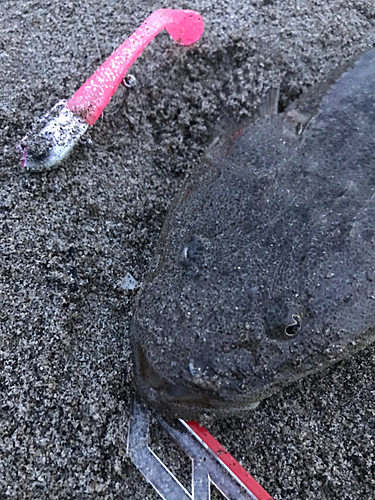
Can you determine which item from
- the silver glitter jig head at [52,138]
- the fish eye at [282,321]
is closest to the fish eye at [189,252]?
the fish eye at [282,321]

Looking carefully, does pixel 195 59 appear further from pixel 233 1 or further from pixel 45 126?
pixel 45 126

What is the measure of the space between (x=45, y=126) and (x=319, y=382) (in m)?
1.93

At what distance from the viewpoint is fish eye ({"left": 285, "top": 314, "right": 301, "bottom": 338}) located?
1663mm

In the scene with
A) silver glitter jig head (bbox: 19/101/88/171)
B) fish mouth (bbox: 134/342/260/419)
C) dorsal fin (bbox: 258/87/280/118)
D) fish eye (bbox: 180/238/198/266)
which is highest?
dorsal fin (bbox: 258/87/280/118)

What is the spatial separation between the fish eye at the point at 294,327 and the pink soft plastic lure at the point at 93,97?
1.45 m

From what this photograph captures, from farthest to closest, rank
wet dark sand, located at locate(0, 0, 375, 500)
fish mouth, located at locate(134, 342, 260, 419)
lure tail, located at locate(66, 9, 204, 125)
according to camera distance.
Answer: lure tail, located at locate(66, 9, 204, 125) → wet dark sand, located at locate(0, 0, 375, 500) → fish mouth, located at locate(134, 342, 260, 419)

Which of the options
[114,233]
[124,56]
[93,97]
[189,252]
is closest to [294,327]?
[189,252]

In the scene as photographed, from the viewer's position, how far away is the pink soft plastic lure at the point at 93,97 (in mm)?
2248

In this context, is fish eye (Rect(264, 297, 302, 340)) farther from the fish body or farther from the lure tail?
the lure tail

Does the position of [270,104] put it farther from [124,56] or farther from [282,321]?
[282,321]

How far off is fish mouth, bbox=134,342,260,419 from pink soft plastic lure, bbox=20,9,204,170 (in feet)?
3.84

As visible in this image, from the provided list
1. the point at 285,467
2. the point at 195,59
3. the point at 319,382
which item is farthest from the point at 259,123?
the point at 285,467

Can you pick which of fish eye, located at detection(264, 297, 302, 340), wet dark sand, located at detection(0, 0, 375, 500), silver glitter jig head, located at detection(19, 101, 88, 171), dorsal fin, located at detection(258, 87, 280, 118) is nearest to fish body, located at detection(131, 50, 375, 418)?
fish eye, located at detection(264, 297, 302, 340)

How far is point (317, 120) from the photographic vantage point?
2.28 meters
